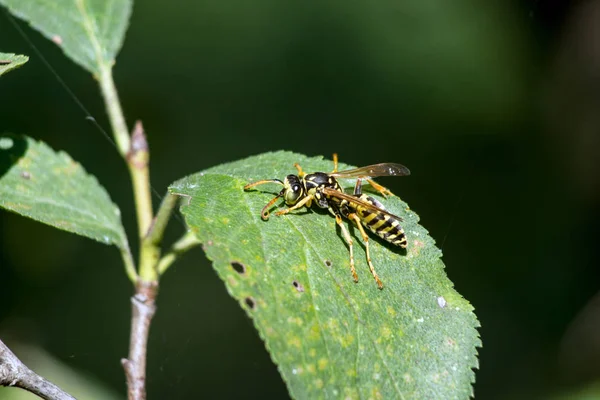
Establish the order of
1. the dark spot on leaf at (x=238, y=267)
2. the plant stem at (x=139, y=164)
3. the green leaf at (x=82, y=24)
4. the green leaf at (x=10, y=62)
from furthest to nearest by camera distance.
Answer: the green leaf at (x=82, y=24) < the plant stem at (x=139, y=164) < the green leaf at (x=10, y=62) < the dark spot on leaf at (x=238, y=267)

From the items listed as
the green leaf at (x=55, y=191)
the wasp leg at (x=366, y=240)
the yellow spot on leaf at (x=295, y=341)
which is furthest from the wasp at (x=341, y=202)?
the green leaf at (x=55, y=191)

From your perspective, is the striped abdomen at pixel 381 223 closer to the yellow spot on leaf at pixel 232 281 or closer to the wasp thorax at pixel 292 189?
the wasp thorax at pixel 292 189

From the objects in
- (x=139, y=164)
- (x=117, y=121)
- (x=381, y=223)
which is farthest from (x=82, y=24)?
(x=381, y=223)

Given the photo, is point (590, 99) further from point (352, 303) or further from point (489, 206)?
point (352, 303)

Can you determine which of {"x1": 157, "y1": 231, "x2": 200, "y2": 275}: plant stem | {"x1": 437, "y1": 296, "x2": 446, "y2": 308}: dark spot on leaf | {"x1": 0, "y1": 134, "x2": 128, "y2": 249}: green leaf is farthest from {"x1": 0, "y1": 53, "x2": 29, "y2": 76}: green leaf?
{"x1": 437, "y1": 296, "x2": 446, "y2": 308}: dark spot on leaf

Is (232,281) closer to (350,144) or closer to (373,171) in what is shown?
(373,171)

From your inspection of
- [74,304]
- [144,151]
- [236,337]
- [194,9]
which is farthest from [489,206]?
[144,151]
